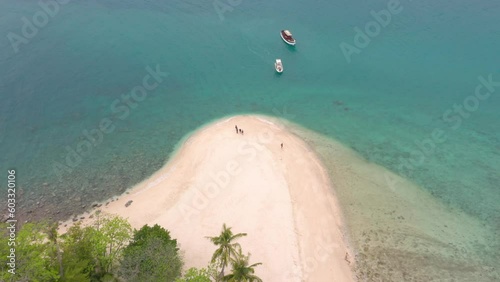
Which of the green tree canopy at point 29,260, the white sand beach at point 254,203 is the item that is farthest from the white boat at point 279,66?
the green tree canopy at point 29,260

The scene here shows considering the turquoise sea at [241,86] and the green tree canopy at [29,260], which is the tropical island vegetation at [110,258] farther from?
the turquoise sea at [241,86]

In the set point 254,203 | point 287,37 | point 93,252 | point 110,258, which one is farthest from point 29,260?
point 287,37

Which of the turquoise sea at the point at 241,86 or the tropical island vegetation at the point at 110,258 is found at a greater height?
the turquoise sea at the point at 241,86

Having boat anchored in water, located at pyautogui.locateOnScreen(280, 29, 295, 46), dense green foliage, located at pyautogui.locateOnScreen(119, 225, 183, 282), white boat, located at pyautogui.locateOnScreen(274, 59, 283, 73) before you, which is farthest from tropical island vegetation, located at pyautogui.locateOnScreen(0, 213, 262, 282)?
boat anchored in water, located at pyautogui.locateOnScreen(280, 29, 295, 46)

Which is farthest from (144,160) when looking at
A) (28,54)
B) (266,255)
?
(28,54)

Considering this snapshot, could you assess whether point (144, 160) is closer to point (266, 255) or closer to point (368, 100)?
point (266, 255)

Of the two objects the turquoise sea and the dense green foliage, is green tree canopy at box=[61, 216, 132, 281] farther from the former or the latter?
the turquoise sea
